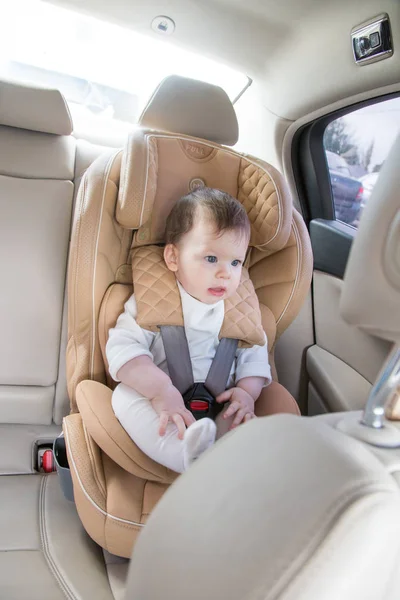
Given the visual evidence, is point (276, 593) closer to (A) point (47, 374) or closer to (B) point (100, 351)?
(B) point (100, 351)

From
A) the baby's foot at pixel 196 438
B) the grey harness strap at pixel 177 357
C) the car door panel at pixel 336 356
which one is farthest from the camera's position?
the car door panel at pixel 336 356

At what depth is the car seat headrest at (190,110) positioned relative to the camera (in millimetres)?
1821

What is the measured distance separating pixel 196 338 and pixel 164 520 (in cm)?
106

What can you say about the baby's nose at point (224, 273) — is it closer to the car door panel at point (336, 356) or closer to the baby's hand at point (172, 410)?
the baby's hand at point (172, 410)

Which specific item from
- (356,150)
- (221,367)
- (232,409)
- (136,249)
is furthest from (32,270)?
(356,150)

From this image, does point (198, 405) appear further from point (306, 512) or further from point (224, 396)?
point (306, 512)

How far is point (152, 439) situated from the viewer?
4.65 ft

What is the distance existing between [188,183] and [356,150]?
2.63ft

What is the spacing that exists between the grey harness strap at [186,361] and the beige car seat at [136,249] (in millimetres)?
202

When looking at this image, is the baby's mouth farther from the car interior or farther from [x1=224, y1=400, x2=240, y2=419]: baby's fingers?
[x1=224, y1=400, x2=240, y2=419]: baby's fingers

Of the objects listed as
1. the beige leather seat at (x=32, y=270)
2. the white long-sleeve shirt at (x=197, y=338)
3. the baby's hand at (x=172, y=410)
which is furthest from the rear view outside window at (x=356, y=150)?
the beige leather seat at (x=32, y=270)

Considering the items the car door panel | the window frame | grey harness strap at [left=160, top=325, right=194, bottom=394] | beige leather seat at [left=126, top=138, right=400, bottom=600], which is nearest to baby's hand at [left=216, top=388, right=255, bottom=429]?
grey harness strap at [left=160, top=325, right=194, bottom=394]

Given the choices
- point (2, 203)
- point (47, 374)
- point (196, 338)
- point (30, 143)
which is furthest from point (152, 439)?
point (30, 143)

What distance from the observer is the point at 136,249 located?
177 cm
